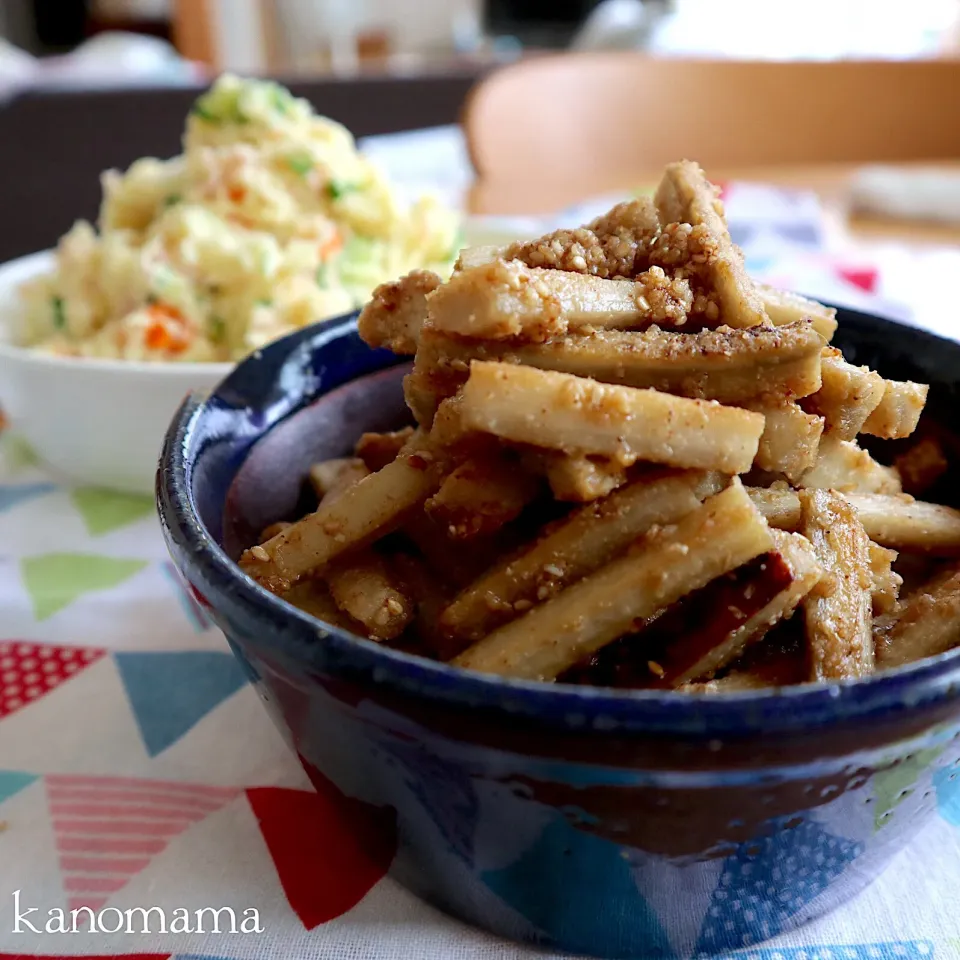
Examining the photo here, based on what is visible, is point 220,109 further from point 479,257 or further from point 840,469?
point 840,469

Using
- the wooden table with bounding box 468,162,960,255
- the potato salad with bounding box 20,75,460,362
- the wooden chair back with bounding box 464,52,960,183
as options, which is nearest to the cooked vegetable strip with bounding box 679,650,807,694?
the potato salad with bounding box 20,75,460,362

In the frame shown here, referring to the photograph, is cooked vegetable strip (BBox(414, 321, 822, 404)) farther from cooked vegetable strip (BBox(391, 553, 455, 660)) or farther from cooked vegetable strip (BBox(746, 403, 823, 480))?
cooked vegetable strip (BBox(391, 553, 455, 660))

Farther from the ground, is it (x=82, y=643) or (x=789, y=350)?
(x=789, y=350)

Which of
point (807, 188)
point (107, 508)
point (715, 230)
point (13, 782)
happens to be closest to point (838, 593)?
point (715, 230)

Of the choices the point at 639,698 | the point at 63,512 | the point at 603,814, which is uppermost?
the point at 639,698

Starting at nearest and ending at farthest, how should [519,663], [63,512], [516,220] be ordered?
1. [519,663]
2. [63,512]
3. [516,220]

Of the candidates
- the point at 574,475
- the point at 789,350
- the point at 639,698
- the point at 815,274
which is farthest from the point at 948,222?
the point at 639,698

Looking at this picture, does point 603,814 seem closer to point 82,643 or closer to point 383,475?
point 383,475
